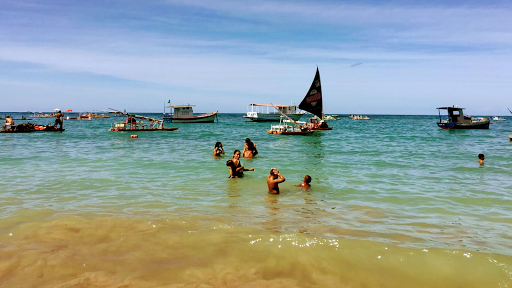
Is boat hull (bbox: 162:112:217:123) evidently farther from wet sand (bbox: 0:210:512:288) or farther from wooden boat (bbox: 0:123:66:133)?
wet sand (bbox: 0:210:512:288)

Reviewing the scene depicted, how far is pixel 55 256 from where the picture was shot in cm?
562

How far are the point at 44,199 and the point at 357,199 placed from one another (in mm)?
8837

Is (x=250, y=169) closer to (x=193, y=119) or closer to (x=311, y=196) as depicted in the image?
(x=311, y=196)

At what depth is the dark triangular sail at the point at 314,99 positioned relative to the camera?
38.1m

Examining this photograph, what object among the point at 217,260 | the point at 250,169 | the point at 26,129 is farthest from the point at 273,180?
the point at 26,129

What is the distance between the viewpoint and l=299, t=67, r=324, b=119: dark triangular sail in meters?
38.1

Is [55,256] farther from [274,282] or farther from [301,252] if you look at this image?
[301,252]

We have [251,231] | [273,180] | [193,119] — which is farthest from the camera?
[193,119]

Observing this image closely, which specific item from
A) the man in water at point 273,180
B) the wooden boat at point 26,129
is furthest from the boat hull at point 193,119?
the man in water at point 273,180

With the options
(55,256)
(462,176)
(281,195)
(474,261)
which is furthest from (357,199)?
(55,256)

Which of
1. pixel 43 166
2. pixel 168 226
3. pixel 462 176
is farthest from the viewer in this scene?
pixel 43 166

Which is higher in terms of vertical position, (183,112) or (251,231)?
(183,112)

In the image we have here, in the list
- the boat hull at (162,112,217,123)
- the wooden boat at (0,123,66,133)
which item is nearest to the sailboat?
the wooden boat at (0,123,66,133)

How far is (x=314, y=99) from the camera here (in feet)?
127
